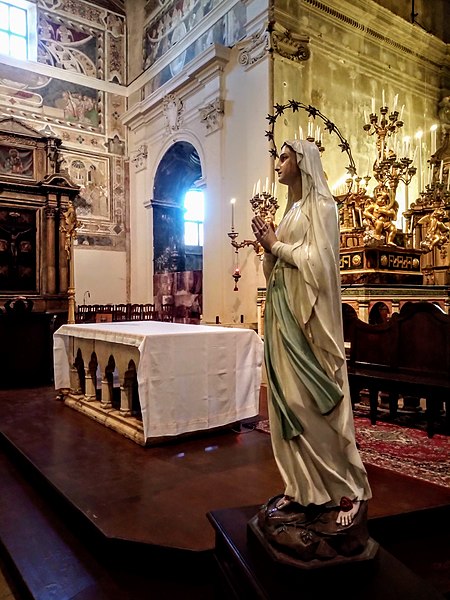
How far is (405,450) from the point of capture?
13.2ft

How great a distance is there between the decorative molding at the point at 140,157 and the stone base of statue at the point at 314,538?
456 inches

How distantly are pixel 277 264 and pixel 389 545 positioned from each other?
5.52 ft

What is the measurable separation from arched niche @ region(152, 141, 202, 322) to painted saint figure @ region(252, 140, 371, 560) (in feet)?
31.9

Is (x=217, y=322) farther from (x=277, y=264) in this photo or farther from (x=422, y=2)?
(x=422, y=2)

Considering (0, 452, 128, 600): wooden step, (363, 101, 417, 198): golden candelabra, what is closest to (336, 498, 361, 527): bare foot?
(0, 452, 128, 600): wooden step

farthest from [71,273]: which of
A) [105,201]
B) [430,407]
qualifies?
[430,407]

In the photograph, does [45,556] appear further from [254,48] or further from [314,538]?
[254,48]

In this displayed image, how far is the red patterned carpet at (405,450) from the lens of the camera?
350 centimetres

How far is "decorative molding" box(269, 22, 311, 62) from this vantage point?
8.30 m

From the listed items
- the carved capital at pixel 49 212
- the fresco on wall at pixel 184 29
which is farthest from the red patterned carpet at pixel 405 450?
the fresco on wall at pixel 184 29

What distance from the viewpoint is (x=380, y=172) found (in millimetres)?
7398

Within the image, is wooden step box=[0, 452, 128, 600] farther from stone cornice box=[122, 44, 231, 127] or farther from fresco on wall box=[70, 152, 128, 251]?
fresco on wall box=[70, 152, 128, 251]

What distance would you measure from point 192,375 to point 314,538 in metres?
2.50

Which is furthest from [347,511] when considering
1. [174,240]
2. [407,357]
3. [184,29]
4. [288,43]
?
[184,29]
